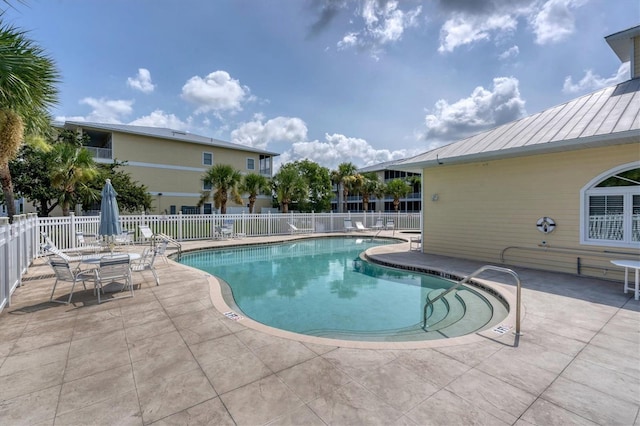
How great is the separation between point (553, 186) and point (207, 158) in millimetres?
25568

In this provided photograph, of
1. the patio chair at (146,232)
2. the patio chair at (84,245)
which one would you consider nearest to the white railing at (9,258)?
the patio chair at (84,245)

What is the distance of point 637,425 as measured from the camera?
221 cm

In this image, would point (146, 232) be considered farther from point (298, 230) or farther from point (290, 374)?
point (290, 374)

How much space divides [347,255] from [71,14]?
10625mm

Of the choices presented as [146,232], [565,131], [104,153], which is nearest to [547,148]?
[565,131]

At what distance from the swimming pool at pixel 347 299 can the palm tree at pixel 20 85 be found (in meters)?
5.19

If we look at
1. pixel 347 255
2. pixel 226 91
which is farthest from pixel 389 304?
pixel 226 91

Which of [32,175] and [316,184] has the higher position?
[316,184]

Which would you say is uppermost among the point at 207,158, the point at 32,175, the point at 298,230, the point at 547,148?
the point at 207,158

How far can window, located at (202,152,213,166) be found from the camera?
26.3m

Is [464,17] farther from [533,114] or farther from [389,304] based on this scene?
[389,304]

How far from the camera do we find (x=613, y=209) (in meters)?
6.85

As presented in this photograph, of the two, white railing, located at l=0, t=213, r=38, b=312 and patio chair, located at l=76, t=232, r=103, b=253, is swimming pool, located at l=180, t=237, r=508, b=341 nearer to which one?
patio chair, located at l=76, t=232, r=103, b=253

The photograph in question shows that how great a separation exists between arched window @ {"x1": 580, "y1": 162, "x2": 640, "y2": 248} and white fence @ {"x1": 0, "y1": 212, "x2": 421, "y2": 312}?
11.9 metres
